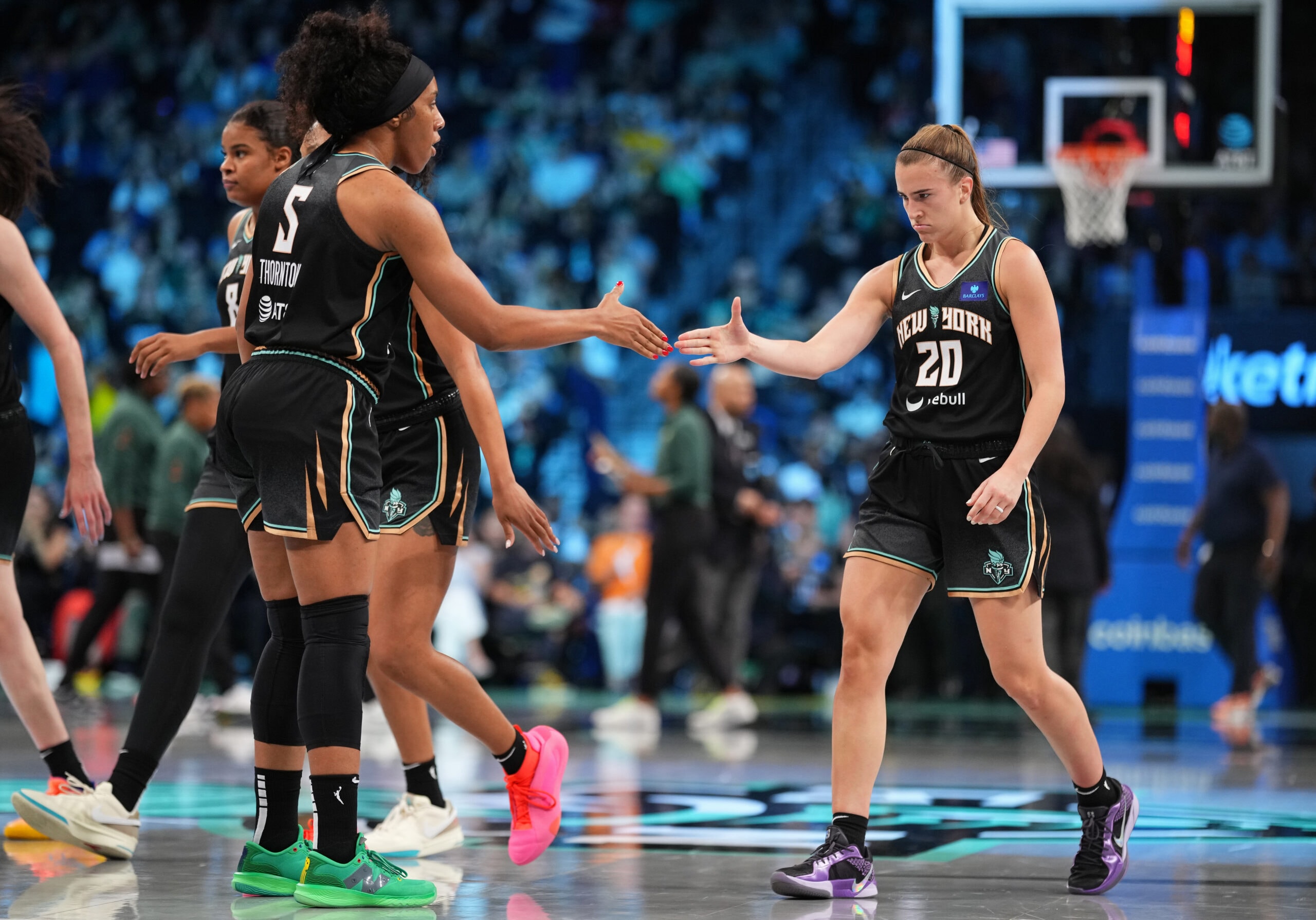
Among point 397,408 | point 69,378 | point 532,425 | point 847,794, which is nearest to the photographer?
point 847,794

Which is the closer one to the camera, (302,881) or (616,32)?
(302,881)

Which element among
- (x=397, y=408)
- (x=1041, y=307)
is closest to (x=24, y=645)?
(x=397, y=408)

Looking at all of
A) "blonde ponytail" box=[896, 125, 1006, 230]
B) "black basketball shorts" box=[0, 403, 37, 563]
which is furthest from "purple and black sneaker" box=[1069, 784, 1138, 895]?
"black basketball shorts" box=[0, 403, 37, 563]

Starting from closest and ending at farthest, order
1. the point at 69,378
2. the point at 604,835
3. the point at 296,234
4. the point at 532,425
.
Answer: the point at 296,234
the point at 69,378
the point at 604,835
the point at 532,425

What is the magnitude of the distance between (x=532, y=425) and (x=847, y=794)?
1190 centimetres

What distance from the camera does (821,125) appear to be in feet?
57.2

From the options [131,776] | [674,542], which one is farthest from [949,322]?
[674,542]

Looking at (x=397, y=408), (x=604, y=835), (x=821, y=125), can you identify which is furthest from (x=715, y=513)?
(x=821, y=125)

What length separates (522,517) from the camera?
362 cm

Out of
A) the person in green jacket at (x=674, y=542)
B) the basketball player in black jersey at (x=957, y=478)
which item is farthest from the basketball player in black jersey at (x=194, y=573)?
the person in green jacket at (x=674, y=542)

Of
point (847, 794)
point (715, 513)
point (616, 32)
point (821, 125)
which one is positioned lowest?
point (847, 794)

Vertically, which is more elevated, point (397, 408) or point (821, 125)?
point (821, 125)

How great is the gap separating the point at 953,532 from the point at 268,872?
1.88 metres

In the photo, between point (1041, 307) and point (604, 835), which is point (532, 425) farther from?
point (1041, 307)
